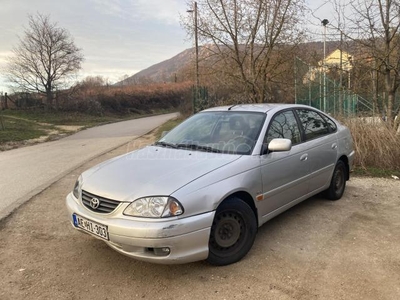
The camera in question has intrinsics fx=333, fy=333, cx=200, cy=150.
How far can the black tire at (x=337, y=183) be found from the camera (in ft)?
16.3

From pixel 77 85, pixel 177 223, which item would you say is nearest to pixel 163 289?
pixel 177 223

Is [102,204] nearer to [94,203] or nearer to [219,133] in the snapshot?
[94,203]

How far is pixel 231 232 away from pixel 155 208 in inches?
34.0

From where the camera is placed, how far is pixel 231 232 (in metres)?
3.26

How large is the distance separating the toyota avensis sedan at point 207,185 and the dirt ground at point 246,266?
0.27m

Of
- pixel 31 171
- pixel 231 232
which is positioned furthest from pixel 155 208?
pixel 31 171

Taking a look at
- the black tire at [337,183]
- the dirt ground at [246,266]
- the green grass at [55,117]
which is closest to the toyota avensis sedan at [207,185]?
the dirt ground at [246,266]

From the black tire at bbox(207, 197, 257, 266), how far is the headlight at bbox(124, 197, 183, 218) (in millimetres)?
468

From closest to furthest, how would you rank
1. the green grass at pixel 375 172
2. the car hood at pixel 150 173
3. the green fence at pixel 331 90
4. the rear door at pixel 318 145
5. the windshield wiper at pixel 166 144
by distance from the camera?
the car hood at pixel 150 173, the windshield wiper at pixel 166 144, the rear door at pixel 318 145, the green grass at pixel 375 172, the green fence at pixel 331 90

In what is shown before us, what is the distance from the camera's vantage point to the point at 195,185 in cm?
295

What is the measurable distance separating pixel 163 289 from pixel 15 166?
772cm

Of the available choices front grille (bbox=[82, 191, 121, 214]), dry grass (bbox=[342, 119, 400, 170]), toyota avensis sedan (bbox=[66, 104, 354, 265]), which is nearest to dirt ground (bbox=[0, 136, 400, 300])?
toyota avensis sedan (bbox=[66, 104, 354, 265])

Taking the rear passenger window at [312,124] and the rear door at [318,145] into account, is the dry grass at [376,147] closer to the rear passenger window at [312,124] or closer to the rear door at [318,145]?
the rear door at [318,145]

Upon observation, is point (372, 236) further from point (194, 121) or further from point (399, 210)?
point (194, 121)
